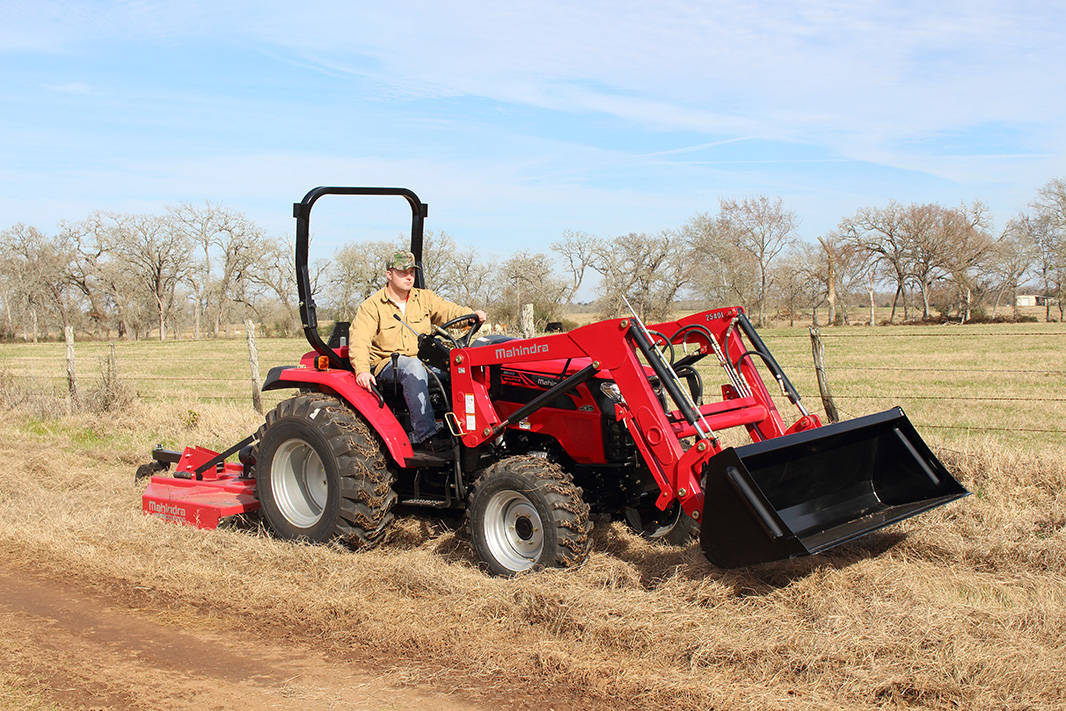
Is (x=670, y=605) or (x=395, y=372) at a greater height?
(x=395, y=372)

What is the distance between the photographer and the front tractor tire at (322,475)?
5676 millimetres

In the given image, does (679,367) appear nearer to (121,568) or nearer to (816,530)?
(816,530)

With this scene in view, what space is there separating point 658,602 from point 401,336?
261 cm

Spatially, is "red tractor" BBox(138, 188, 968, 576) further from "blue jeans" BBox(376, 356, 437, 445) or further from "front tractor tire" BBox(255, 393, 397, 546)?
"blue jeans" BBox(376, 356, 437, 445)

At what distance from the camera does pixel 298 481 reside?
6.38 metres

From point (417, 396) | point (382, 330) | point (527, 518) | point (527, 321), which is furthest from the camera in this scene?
point (527, 321)

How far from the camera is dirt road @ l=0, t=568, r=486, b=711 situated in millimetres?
3785

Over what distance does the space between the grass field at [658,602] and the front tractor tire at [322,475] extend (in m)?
0.21

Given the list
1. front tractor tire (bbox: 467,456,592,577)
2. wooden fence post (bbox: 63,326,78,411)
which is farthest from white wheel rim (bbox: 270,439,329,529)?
wooden fence post (bbox: 63,326,78,411)

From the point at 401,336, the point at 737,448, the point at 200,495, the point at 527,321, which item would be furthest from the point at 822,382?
the point at 200,495

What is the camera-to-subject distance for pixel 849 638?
387 centimetres

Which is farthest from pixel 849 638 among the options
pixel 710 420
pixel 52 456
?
pixel 52 456

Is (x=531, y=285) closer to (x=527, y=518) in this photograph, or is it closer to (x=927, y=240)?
(x=927, y=240)

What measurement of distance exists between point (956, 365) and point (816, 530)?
16.6 m
